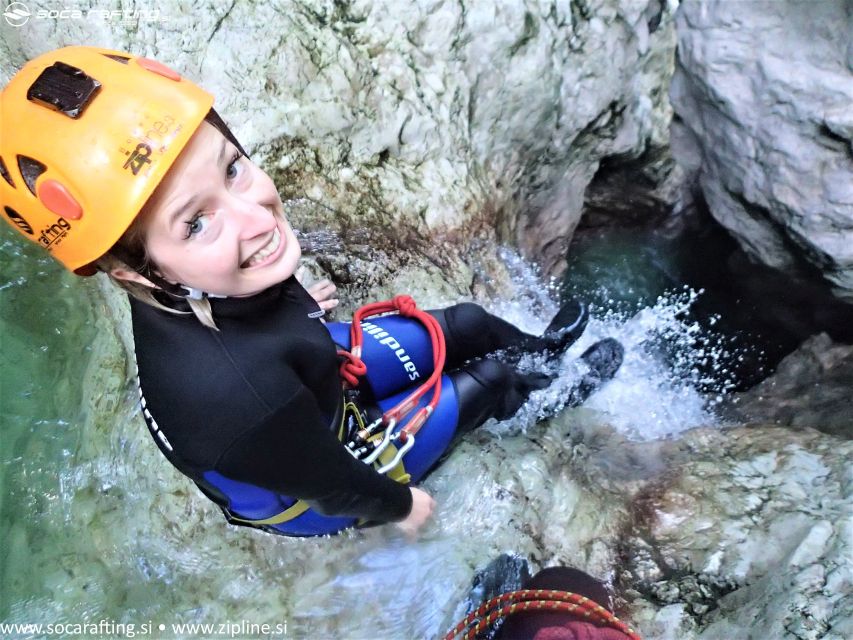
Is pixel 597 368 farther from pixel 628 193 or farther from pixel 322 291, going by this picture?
pixel 628 193

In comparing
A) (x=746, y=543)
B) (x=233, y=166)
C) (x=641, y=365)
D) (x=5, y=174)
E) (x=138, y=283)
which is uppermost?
(x=233, y=166)

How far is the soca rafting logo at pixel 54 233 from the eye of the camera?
1.12 metres

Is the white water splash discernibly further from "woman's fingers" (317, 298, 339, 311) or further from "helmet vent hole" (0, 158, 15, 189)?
"helmet vent hole" (0, 158, 15, 189)

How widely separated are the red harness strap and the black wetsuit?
10.9 inches

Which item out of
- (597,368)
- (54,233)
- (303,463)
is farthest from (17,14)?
(597,368)

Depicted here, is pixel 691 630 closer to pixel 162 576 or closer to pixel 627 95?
pixel 162 576

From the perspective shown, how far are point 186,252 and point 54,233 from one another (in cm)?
28

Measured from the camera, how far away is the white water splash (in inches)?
106

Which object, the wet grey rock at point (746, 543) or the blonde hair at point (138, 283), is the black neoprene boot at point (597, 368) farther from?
the blonde hair at point (138, 283)

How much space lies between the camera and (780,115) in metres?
3.18

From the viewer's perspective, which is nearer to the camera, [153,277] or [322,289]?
[153,277]

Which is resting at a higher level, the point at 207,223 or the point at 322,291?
the point at 207,223

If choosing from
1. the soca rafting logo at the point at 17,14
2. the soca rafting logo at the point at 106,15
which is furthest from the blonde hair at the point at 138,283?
the soca rafting logo at the point at 17,14

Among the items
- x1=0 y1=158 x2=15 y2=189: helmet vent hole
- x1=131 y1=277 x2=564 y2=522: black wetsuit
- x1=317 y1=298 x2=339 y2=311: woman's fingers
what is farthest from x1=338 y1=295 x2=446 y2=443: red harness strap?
x1=0 y1=158 x2=15 y2=189: helmet vent hole
